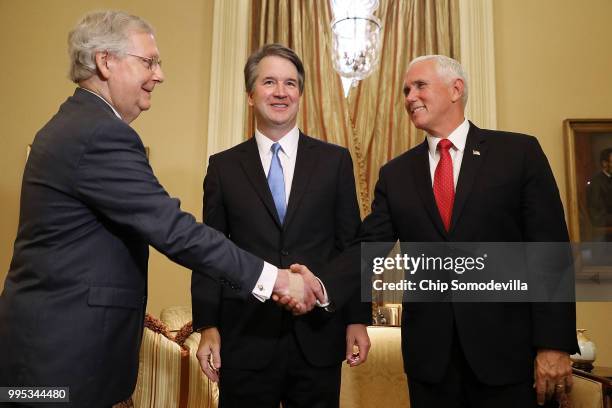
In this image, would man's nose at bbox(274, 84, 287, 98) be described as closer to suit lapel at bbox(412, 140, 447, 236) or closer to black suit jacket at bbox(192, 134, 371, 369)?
black suit jacket at bbox(192, 134, 371, 369)

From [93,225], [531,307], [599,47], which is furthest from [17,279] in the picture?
[599,47]

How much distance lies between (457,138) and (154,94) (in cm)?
336

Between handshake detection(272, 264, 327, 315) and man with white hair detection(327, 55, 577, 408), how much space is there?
74 millimetres

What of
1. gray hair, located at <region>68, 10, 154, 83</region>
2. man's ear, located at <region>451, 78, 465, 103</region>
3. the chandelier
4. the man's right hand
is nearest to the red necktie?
man's ear, located at <region>451, 78, 465, 103</region>

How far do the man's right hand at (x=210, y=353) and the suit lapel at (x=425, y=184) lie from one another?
845 mm

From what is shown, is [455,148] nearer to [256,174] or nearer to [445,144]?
[445,144]

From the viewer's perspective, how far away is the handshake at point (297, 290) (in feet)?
5.91

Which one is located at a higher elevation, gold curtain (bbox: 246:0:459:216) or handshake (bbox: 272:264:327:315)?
gold curtain (bbox: 246:0:459:216)

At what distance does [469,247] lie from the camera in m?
1.87

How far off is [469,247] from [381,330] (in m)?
1.03

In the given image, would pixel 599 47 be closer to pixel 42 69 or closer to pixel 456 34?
pixel 456 34

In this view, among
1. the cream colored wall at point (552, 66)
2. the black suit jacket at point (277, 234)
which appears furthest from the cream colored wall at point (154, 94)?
the black suit jacket at point (277, 234)

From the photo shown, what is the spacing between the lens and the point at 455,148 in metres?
2.07

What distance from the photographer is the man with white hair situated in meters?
1.72
